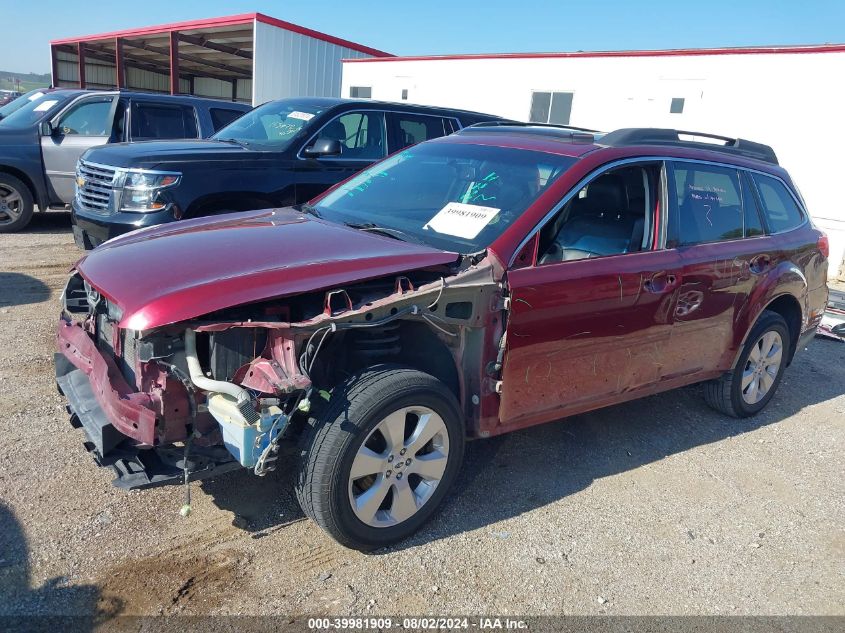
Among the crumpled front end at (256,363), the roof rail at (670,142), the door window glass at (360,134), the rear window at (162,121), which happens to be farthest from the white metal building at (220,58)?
the crumpled front end at (256,363)

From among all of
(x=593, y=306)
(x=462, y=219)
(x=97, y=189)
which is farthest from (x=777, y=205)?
(x=97, y=189)

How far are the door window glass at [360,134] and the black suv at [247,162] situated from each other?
0.01 meters

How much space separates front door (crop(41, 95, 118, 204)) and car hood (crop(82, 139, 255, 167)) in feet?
7.78

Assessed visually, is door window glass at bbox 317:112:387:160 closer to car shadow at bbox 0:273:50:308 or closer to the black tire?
car shadow at bbox 0:273:50:308

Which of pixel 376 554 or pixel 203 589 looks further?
pixel 376 554

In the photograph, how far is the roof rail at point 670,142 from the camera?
3891 mm

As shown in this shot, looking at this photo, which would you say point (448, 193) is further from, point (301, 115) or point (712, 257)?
point (301, 115)

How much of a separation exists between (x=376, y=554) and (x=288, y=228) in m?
1.66

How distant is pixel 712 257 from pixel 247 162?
4.12 metres

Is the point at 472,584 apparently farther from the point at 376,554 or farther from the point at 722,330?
the point at 722,330

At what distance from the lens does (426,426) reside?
9.75ft

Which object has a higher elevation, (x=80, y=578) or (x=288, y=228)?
(x=288, y=228)

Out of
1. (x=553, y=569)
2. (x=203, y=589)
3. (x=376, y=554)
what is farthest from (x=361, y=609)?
(x=553, y=569)

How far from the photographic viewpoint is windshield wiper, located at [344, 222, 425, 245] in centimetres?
336
